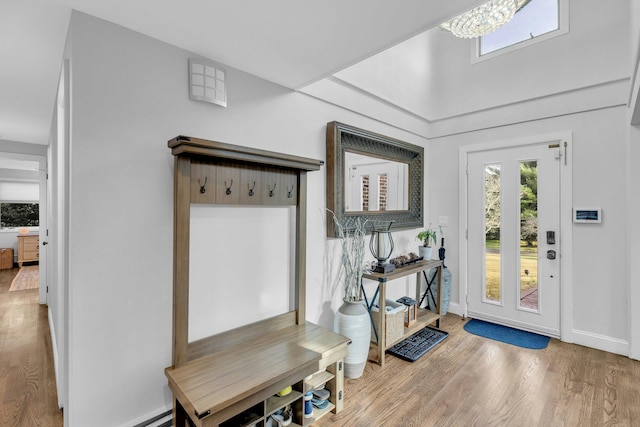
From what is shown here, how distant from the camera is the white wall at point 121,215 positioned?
140 centimetres

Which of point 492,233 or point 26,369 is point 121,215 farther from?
point 492,233

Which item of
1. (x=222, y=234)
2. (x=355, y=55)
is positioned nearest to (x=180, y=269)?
(x=222, y=234)

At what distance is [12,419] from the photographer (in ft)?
6.42

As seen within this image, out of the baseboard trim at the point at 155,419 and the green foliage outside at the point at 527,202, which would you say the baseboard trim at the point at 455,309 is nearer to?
the green foliage outside at the point at 527,202

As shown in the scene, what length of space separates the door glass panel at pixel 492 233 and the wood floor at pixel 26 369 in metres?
4.08

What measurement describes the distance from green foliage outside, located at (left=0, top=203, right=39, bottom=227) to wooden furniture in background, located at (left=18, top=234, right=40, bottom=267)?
908 mm

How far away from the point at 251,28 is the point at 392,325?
2.51 meters

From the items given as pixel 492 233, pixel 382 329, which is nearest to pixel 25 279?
pixel 382 329

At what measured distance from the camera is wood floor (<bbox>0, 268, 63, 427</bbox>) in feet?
6.56

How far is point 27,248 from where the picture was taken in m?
7.22

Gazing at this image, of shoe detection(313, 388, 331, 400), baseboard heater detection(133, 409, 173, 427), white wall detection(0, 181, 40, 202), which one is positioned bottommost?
shoe detection(313, 388, 331, 400)

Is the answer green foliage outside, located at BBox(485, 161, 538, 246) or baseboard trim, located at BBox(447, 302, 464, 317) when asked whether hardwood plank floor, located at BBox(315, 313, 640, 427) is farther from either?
green foliage outside, located at BBox(485, 161, 538, 246)

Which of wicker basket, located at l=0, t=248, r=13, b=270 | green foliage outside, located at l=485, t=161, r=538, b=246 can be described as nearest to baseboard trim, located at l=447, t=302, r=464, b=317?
green foliage outside, located at l=485, t=161, r=538, b=246

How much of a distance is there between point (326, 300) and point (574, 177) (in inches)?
109
